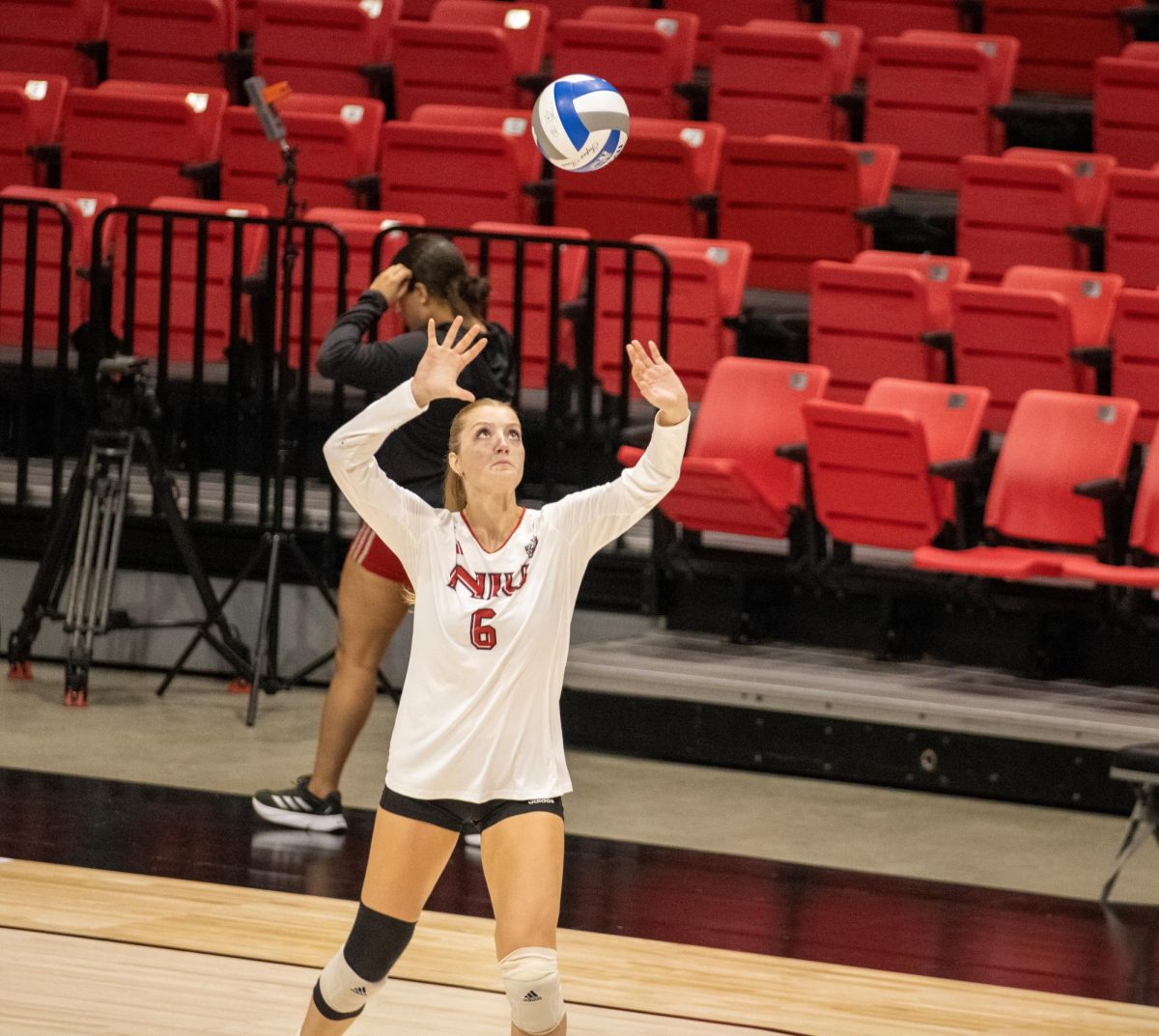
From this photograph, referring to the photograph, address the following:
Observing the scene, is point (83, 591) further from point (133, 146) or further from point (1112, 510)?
point (1112, 510)

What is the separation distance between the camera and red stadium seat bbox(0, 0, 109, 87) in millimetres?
9516

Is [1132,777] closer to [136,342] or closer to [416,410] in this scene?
[416,410]

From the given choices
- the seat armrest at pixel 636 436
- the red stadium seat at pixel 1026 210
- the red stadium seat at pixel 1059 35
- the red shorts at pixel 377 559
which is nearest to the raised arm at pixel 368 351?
the red shorts at pixel 377 559

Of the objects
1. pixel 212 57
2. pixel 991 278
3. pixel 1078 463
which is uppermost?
pixel 212 57

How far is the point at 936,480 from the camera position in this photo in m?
6.38

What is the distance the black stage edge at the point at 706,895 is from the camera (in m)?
4.77

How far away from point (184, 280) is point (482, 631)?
4417 mm

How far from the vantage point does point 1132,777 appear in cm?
525

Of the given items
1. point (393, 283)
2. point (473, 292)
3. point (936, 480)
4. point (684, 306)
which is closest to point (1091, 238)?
point (684, 306)

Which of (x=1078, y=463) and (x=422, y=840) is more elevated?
(x=1078, y=463)

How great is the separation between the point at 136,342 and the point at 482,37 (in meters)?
2.20

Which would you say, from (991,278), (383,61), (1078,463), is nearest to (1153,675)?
(1078,463)

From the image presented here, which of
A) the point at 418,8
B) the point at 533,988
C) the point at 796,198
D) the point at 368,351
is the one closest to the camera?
→ the point at 533,988

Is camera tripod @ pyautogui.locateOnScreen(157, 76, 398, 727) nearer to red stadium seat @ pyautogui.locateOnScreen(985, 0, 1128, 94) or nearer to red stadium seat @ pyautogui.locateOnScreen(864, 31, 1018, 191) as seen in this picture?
red stadium seat @ pyautogui.locateOnScreen(864, 31, 1018, 191)
